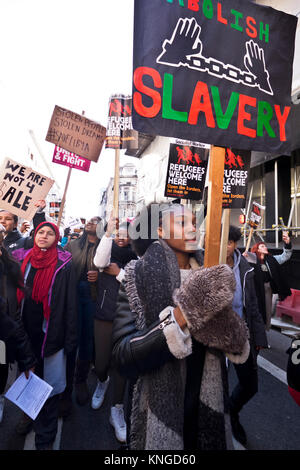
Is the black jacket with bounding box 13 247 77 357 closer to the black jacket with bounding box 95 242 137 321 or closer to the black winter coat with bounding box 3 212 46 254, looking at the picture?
the black jacket with bounding box 95 242 137 321

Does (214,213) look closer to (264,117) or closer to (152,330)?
(152,330)

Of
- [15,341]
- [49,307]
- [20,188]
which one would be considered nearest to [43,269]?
[49,307]

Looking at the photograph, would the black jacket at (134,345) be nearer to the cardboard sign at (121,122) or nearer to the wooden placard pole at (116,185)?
the wooden placard pole at (116,185)

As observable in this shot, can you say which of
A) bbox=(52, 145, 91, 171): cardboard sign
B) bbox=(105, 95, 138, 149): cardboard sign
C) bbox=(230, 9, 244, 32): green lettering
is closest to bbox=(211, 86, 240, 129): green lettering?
bbox=(230, 9, 244, 32): green lettering

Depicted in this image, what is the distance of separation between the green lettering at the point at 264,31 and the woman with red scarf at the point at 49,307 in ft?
8.25

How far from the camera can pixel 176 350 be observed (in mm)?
1391

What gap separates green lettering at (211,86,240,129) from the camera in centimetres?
202

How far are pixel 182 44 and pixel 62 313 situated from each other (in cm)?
249

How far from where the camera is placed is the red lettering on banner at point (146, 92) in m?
1.88

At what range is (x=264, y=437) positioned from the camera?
8.96 ft

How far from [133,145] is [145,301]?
11.3ft
